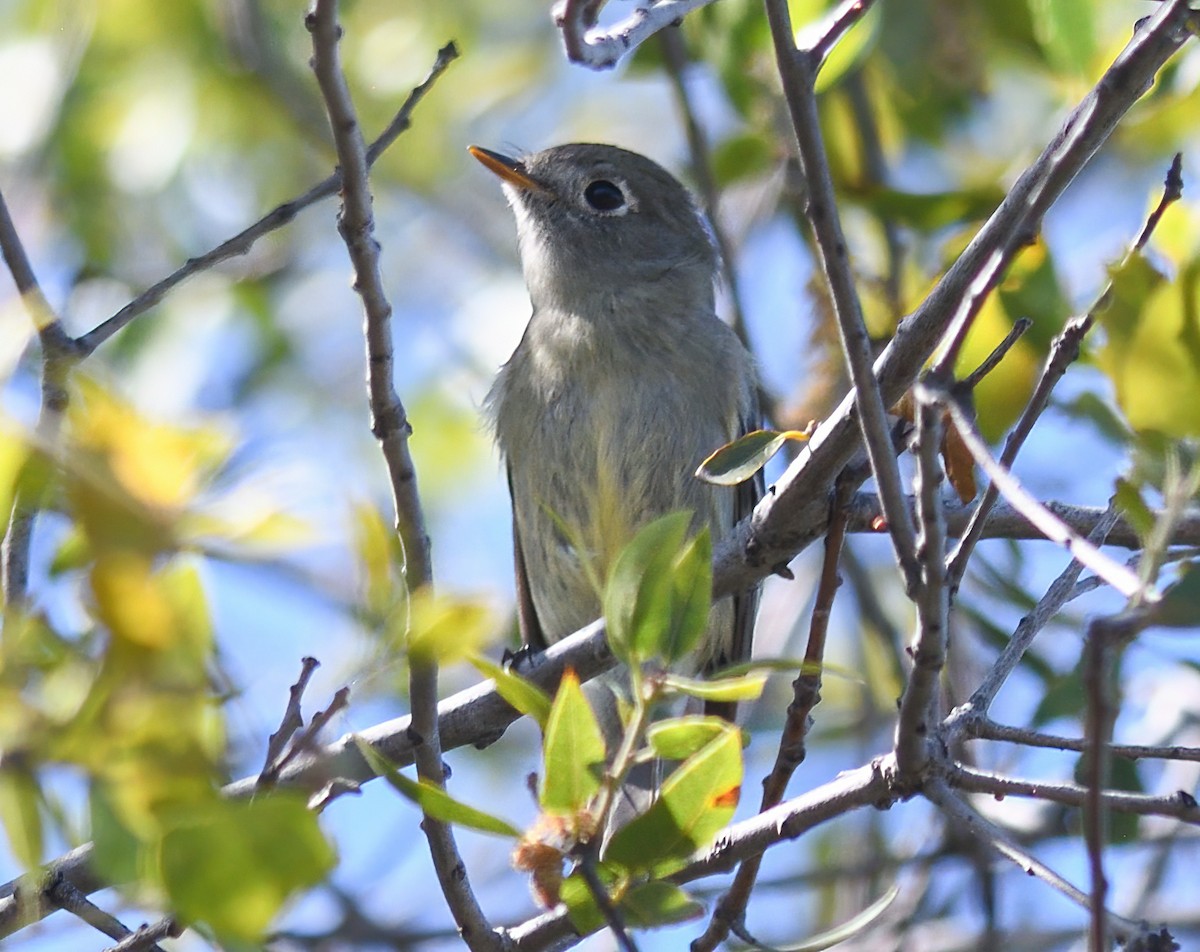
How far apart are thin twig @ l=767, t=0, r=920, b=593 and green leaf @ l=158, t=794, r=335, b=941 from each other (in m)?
1.05

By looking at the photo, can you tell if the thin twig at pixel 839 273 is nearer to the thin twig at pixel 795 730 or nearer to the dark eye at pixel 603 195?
the thin twig at pixel 795 730

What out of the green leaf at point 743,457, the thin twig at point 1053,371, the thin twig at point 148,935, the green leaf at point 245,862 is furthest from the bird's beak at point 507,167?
the green leaf at point 245,862

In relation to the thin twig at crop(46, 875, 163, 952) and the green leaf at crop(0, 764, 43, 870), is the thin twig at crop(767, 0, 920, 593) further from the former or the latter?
the thin twig at crop(46, 875, 163, 952)

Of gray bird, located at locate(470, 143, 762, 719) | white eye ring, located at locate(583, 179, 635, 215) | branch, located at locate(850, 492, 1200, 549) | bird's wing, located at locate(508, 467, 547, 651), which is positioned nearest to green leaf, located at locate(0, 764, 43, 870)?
branch, located at locate(850, 492, 1200, 549)

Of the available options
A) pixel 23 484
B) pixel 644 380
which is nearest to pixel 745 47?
pixel 644 380

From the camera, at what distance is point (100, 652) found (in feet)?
5.37

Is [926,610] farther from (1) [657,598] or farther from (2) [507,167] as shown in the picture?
(2) [507,167]

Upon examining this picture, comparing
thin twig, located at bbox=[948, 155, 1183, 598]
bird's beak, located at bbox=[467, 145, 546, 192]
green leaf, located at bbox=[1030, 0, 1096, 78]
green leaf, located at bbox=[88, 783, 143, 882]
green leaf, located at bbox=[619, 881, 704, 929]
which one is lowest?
green leaf, located at bbox=[88, 783, 143, 882]

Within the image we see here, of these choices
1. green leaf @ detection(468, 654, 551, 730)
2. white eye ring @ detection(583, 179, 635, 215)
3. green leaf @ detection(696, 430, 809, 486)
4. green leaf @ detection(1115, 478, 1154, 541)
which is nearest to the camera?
green leaf @ detection(1115, 478, 1154, 541)

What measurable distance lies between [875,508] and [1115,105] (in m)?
1.32

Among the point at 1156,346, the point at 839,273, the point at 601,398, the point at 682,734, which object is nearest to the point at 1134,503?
the point at 1156,346

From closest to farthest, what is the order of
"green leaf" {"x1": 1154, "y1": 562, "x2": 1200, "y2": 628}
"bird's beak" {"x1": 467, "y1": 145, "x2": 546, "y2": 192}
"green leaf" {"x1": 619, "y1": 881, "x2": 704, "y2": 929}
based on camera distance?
"green leaf" {"x1": 1154, "y1": 562, "x2": 1200, "y2": 628} → "green leaf" {"x1": 619, "y1": 881, "x2": 704, "y2": 929} → "bird's beak" {"x1": 467, "y1": 145, "x2": 546, "y2": 192}

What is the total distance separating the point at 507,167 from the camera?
5898 millimetres

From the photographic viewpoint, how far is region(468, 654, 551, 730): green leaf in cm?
204
